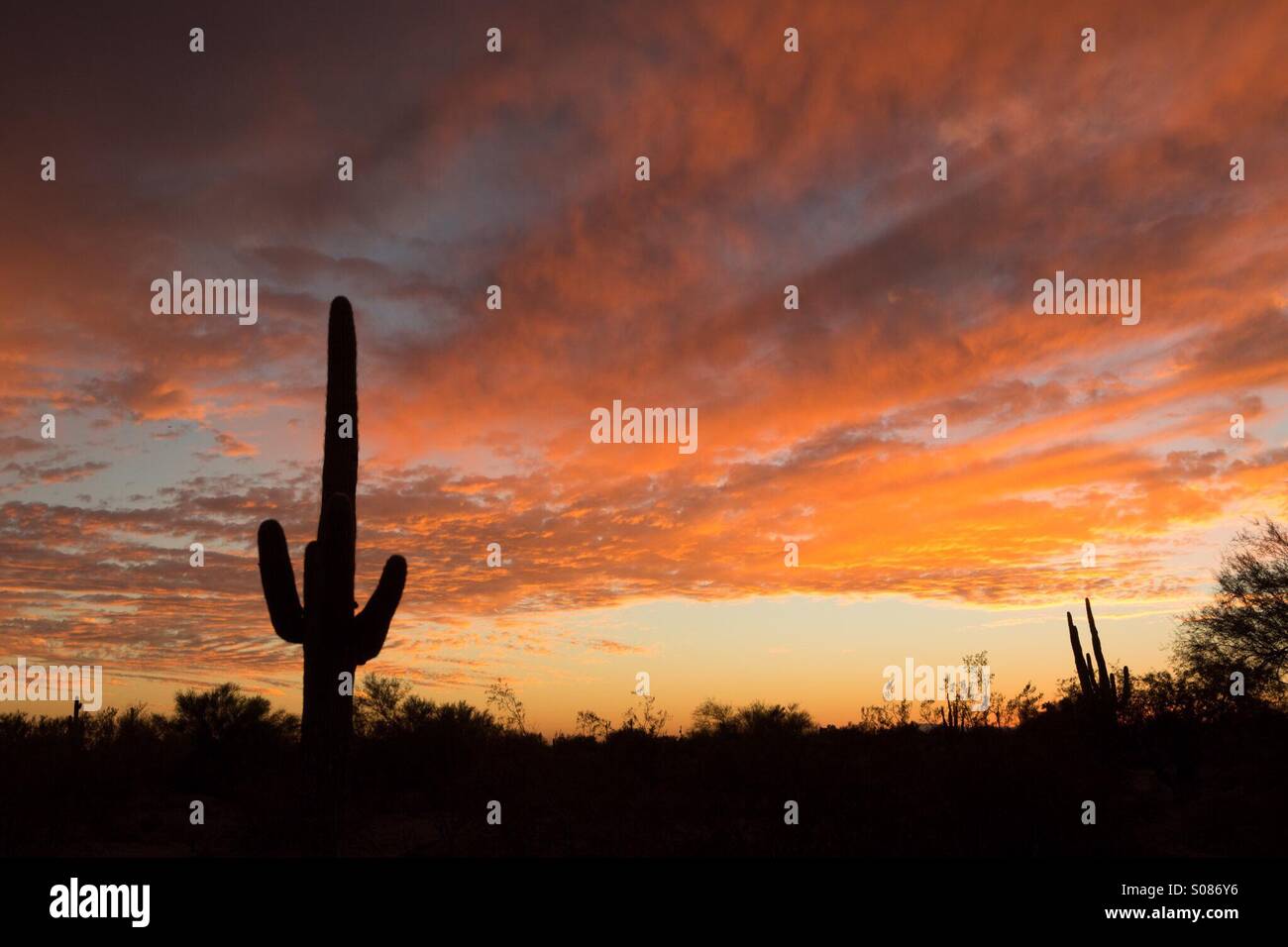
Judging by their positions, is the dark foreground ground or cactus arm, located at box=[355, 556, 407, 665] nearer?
cactus arm, located at box=[355, 556, 407, 665]

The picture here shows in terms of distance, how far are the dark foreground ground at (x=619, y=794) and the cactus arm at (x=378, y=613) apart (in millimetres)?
1869

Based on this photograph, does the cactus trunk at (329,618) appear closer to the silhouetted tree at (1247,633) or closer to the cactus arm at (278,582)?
the cactus arm at (278,582)

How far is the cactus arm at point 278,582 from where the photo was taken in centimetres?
1052

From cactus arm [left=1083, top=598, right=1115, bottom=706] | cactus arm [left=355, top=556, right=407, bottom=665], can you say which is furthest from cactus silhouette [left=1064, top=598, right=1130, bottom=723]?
Answer: cactus arm [left=355, top=556, right=407, bottom=665]

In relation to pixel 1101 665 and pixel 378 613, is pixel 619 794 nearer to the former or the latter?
pixel 378 613

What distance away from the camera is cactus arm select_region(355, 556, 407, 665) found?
10.7 m

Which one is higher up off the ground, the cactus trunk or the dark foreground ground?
the cactus trunk

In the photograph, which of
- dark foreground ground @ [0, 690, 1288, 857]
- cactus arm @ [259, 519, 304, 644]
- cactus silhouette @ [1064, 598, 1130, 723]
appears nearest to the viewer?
cactus arm @ [259, 519, 304, 644]

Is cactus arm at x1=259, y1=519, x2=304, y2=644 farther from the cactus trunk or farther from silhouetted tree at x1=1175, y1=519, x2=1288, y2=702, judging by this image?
silhouetted tree at x1=1175, y1=519, x2=1288, y2=702

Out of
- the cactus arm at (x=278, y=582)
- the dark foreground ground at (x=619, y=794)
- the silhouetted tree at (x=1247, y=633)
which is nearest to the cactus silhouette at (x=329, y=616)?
the cactus arm at (x=278, y=582)

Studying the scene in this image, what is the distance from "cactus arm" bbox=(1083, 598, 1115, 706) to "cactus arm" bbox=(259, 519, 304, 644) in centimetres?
2497

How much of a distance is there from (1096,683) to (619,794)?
63.1 ft
